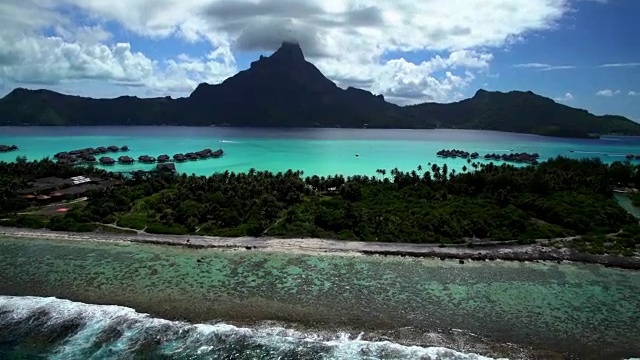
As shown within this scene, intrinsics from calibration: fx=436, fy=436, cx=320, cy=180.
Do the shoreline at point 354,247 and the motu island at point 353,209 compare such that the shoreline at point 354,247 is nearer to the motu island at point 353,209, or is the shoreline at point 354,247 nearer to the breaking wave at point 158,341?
the motu island at point 353,209

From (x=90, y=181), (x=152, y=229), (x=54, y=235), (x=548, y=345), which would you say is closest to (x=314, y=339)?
(x=548, y=345)

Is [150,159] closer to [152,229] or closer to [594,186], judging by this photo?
[152,229]

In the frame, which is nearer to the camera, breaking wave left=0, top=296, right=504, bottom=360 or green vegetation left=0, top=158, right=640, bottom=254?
breaking wave left=0, top=296, right=504, bottom=360

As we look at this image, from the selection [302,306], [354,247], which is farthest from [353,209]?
[302,306]

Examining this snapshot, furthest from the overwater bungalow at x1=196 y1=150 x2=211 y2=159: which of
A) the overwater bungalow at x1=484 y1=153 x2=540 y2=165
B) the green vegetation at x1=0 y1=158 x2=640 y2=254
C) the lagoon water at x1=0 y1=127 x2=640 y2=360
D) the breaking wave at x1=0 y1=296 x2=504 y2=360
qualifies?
the breaking wave at x1=0 y1=296 x2=504 y2=360

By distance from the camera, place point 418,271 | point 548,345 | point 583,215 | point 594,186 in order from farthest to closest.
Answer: point 594,186, point 583,215, point 418,271, point 548,345

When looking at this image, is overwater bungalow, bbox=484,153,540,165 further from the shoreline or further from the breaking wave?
the breaking wave
